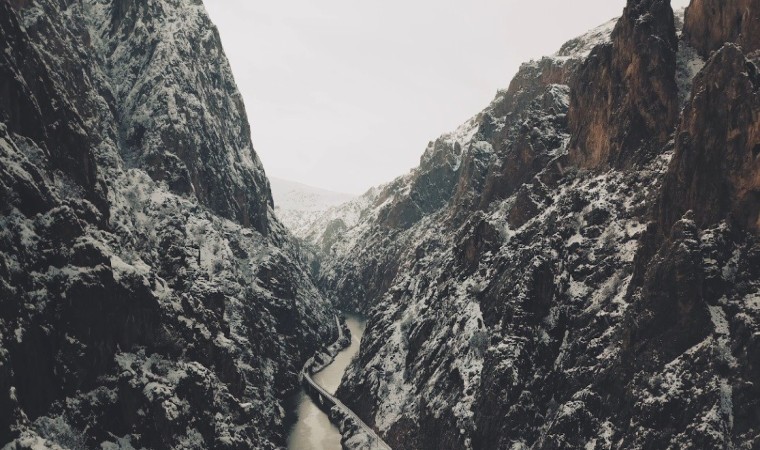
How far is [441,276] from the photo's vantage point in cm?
11494

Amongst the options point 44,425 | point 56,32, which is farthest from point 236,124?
point 44,425

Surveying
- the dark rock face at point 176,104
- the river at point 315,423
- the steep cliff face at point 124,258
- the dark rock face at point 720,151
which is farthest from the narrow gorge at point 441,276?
the dark rock face at point 176,104

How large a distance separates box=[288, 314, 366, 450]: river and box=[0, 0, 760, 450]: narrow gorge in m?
0.48

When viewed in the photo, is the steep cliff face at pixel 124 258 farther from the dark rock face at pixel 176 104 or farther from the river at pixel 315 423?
the river at pixel 315 423

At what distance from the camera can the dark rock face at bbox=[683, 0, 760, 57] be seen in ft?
249

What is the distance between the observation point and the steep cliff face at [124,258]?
6012 cm

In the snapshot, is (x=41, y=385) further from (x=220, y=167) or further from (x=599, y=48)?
(x=220, y=167)

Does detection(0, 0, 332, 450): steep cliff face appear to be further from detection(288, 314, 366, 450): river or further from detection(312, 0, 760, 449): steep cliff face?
detection(312, 0, 760, 449): steep cliff face

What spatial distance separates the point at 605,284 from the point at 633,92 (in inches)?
1025

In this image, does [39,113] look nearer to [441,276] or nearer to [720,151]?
[720,151]

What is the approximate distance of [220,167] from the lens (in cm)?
14288

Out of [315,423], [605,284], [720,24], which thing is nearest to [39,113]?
[605,284]

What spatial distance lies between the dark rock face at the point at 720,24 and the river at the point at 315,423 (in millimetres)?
74560

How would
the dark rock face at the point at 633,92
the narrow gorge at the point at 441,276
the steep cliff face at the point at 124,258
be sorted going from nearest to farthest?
1. the steep cliff face at the point at 124,258
2. the narrow gorge at the point at 441,276
3. the dark rock face at the point at 633,92
